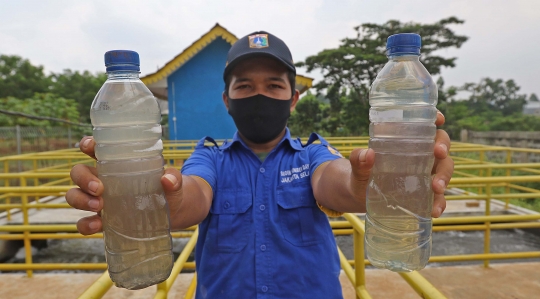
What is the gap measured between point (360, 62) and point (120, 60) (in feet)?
54.9

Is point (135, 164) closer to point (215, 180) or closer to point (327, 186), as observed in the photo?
point (215, 180)

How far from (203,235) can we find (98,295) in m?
0.47

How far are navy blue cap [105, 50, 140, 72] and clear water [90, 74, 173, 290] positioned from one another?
0.05 m

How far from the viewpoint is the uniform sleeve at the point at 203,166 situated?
1.44 meters

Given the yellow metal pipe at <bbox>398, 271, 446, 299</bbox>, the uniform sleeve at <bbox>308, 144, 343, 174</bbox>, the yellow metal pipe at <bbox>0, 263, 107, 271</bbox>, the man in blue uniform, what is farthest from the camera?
the yellow metal pipe at <bbox>0, 263, 107, 271</bbox>

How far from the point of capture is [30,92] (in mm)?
24891

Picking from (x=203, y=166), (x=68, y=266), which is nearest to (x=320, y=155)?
(x=203, y=166)

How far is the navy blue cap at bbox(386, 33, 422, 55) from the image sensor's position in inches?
37.7

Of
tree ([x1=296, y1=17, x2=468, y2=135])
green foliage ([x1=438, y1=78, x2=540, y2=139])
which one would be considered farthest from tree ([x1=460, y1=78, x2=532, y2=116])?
tree ([x1=296, y1=17, x2=468, y2=135])

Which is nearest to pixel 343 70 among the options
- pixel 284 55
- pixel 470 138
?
pixel 470 138

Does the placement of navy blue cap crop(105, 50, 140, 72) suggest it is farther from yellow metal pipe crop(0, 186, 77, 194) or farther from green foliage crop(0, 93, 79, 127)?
green foliage crop(0, 93, 79, 127)

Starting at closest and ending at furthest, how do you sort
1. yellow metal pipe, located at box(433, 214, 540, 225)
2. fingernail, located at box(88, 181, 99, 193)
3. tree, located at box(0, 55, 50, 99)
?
1. fingernail, located at box(88, 181, 99, 193)
2. yellow metal pipe, located at box(433, 214, 540, 225)
3. tree, located at box(0, 55, 50, 99)

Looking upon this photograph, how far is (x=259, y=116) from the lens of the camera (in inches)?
65.0

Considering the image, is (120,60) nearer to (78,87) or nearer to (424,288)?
(424,288)
